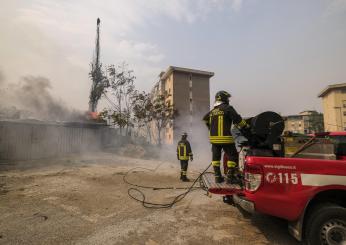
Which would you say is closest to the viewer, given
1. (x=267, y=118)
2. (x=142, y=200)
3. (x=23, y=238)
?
(x=23, y=238)

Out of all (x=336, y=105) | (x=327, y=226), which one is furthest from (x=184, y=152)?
(x=336, y=105)

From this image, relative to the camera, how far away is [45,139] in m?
16.2

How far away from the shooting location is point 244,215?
15.8 feet

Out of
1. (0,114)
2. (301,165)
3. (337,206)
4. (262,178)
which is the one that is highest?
(0,114)

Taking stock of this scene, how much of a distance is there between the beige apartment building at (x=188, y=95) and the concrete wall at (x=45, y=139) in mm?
17084

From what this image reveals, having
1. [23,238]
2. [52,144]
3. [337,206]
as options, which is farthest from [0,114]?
[337,206]

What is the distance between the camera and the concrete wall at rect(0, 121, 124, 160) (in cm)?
1454

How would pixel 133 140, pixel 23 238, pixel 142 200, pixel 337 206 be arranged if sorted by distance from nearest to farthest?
pixel 337 206
pixel 23 238
pixel 142 200
pixel 133 140

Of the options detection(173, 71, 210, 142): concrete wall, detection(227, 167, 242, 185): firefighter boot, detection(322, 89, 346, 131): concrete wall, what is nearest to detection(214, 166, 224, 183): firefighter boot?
detection(227, 167, 242, 185): firefighter boot

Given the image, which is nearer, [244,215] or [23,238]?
[23,238]

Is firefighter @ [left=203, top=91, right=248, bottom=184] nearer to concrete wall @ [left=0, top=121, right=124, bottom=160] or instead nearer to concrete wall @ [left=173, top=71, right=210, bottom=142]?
Result: concrete wall @ [left=0, top=121, right=124, bottom=160]

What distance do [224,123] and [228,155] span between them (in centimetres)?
65

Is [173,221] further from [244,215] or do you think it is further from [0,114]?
[0,114]

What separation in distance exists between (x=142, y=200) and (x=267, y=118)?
3.93 meters
